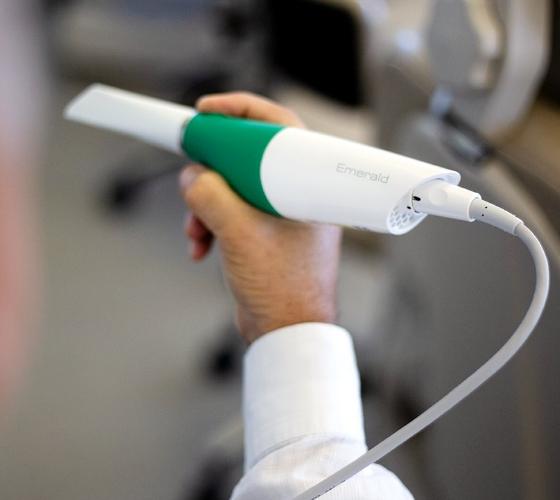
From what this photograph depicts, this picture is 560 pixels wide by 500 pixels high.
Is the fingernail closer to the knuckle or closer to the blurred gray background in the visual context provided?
the knuckle

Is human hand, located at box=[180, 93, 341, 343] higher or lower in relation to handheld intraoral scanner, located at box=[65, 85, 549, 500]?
lower

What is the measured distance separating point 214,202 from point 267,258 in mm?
57

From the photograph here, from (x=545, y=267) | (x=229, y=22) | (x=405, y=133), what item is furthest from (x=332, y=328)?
(x=229, y=22)

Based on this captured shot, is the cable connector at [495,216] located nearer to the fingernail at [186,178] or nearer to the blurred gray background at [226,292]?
the blurred gray background at [226,292]

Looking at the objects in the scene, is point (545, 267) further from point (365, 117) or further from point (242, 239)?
point (365, 117)

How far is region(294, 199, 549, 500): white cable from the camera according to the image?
0.41 m

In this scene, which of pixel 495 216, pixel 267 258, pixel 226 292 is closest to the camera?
pixel 495 216

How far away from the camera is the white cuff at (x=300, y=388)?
20.1 inches

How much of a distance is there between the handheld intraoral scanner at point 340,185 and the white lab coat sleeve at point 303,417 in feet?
0.11

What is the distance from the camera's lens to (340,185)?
0.48 metres

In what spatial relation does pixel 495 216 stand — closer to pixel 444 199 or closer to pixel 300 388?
pixel 444 199

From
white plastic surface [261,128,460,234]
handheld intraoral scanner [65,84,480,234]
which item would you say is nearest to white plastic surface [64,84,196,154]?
handheld intraoral scanner [65,84,480,234]

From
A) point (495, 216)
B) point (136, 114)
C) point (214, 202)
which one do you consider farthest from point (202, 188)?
point (495, 216)

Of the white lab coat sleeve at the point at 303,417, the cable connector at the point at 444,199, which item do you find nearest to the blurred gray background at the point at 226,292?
the white lab coat sleeve at the point at 303,417
